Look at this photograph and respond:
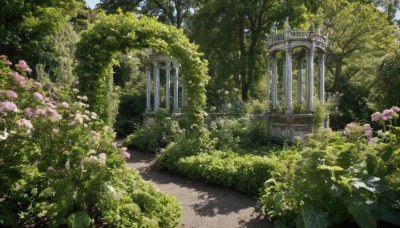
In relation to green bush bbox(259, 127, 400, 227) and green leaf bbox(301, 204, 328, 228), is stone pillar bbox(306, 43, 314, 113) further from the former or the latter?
green leaf bbox(301, 204, 328, 228)

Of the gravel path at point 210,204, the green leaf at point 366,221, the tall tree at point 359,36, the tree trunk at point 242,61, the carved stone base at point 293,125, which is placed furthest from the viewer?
the tall tree at point 359,36

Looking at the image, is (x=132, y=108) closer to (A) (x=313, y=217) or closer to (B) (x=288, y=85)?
(B) (x=288, y=85)

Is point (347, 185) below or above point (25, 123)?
below

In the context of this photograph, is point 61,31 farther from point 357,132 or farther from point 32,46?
point 357,132

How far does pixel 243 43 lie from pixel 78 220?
1842 centimetres

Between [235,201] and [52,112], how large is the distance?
3.91 metres

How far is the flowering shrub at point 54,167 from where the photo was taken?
11.4ft

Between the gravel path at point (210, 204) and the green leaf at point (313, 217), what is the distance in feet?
4.58

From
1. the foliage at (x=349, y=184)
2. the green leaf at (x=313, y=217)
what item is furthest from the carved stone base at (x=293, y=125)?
the green leaf at (x=313, y=217)

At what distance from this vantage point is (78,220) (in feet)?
11.4

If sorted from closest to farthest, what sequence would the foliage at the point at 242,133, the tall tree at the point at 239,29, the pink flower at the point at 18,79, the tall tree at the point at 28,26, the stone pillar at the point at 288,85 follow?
the pink flower at the point at 18,79, the foliage at the point at 242,133, the stone pillar at the point at 288,85, the tall tree at the point at 28,26, the tall tree at the point at 239,29

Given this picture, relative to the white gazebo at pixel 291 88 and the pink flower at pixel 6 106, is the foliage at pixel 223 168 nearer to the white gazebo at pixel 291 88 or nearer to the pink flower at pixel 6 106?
the white gazebo at pixel 291 88

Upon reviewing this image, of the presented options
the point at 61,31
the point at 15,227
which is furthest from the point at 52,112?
the point at 61,31

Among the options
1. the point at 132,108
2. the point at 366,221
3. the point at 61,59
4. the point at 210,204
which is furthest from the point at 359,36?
the point at 366,221
